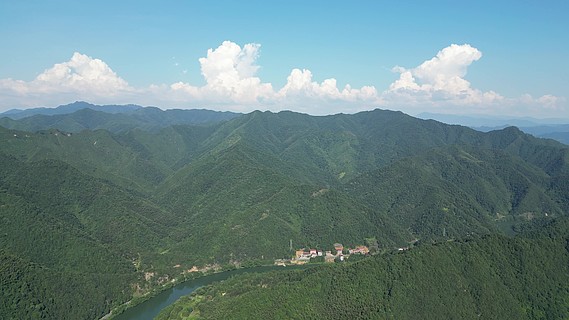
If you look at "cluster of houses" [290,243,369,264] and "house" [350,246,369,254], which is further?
"house" [350,246,369,254]

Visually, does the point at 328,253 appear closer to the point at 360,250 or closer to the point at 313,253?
the point at 313,253

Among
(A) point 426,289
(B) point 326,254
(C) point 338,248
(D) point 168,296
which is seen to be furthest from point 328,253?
(A) point 426,289

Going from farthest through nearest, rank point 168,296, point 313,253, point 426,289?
point 313,253, point 168,296, point 426,289

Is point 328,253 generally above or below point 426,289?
below

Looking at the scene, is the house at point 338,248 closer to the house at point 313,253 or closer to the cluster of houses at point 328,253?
the cluster of houses at point 328,253

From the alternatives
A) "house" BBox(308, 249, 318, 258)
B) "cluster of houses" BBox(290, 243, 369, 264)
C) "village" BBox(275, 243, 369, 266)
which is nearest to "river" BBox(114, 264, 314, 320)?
"village" BBox(275, 243, 369, 266)

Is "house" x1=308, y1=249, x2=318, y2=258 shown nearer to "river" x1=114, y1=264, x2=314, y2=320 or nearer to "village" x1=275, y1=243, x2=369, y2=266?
"village" x1=275, y1=243, x2=369, y2=266
